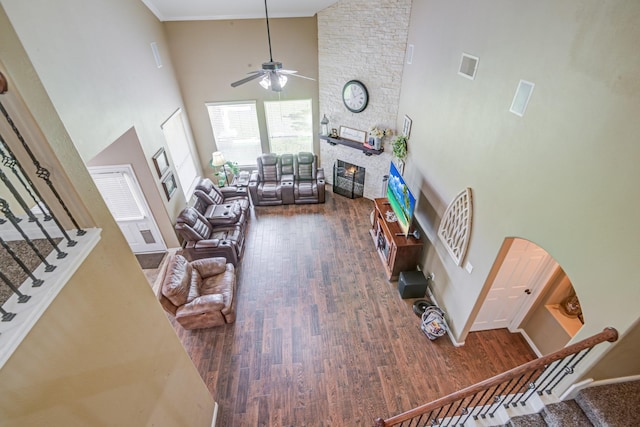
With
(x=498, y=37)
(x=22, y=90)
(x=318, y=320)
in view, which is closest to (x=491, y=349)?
(x=318, y=320)

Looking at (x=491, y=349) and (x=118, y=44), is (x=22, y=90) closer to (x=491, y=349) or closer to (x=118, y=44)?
(x=118, y=44)

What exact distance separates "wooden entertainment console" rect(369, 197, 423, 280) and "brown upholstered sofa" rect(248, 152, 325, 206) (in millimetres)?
2218

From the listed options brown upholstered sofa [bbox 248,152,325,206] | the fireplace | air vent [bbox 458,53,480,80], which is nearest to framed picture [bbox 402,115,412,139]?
the fireplace

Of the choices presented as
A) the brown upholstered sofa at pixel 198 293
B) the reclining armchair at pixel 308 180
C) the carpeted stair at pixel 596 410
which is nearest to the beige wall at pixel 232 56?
the reclining armchair at pixel 308 180

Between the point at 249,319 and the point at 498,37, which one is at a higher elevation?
the point at 498,37

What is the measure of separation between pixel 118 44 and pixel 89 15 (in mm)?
658

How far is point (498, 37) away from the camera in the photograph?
3.33 meters

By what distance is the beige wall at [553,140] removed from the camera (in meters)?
2.20

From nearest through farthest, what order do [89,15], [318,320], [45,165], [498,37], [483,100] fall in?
[45,165], [498,37], [483,100], [89,15], [318,320]

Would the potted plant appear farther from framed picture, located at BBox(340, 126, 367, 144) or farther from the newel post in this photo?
the newel post

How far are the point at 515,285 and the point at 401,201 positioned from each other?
215 centimetres

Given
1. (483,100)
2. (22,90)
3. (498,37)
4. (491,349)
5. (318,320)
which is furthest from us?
(318,320)

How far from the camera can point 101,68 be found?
14.3 ft

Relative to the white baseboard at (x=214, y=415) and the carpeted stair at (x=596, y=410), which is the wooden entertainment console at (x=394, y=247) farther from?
the white baseboard at (x=214, y=415)
